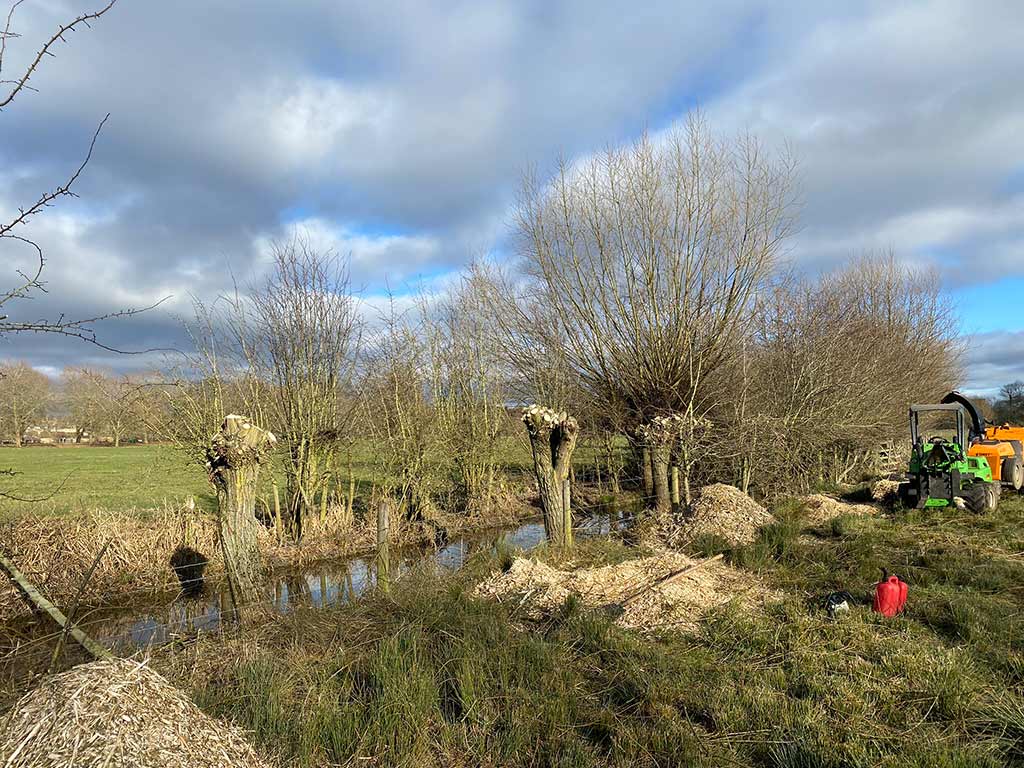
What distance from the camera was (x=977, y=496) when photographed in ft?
34.0

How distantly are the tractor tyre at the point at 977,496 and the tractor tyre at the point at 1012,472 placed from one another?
2.68 metres

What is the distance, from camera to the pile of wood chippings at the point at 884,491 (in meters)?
12.1

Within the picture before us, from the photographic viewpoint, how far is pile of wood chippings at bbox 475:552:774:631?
576cm

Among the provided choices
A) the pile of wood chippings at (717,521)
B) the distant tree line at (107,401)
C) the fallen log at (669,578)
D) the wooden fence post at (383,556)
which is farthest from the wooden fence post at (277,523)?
the fallen log at (669,578)

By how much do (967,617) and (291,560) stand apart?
33.4 feet

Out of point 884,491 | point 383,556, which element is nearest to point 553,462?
point 383,556

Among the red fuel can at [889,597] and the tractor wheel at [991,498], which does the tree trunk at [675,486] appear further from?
the red fuel can at [889,597]

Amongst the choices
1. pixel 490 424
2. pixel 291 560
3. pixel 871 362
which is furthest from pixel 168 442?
pixel 871 362

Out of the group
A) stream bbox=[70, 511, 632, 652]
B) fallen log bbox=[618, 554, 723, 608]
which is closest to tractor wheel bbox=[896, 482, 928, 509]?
stream bbox=[70, 511, 632, 652]

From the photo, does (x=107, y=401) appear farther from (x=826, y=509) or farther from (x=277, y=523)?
(x=826, y=509)

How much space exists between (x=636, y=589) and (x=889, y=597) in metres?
2.36

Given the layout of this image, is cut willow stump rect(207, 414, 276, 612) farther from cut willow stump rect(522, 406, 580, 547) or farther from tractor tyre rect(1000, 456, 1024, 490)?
tractor tyre rect(1000, 456, 1024, 490)

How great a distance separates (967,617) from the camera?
5.26 m

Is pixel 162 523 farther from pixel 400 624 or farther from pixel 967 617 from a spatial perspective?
pixel 967 617
